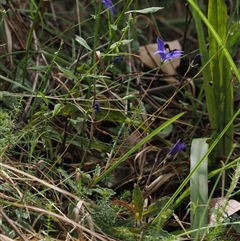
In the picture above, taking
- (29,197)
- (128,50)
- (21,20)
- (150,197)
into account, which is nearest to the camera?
(29,197)

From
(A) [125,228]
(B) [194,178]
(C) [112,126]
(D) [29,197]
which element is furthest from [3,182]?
(C) [112,126]

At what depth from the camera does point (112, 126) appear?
5.37 ft

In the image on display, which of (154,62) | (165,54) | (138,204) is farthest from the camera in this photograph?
(154,62)

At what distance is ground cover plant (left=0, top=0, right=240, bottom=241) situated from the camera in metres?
1.16

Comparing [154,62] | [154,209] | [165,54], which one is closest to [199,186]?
[154,209]

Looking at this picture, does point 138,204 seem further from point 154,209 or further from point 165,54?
point 165,54

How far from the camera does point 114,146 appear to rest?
130cm

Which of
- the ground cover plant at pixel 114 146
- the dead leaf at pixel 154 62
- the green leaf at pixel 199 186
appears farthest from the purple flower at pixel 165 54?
the dead leaf at pixel 154 62

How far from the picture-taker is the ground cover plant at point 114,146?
1157mm

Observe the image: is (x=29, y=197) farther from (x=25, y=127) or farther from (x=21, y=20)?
(x=21, y=20)

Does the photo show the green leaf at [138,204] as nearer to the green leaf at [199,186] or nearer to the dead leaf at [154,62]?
the green leaf at [199,186]

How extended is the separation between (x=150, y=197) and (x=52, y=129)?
0.26 meters

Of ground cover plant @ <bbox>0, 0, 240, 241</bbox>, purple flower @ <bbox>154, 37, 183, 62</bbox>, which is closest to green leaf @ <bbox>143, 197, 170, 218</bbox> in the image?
ground cover plant @ <bbox>0, 0, 240, 241</bbox>

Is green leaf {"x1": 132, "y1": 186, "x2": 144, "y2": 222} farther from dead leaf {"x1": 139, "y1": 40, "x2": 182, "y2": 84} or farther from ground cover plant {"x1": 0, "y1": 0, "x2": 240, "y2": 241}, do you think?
dead leaf {"x1": 139, "y1": 40, "x2": 182, "y2": 84}
